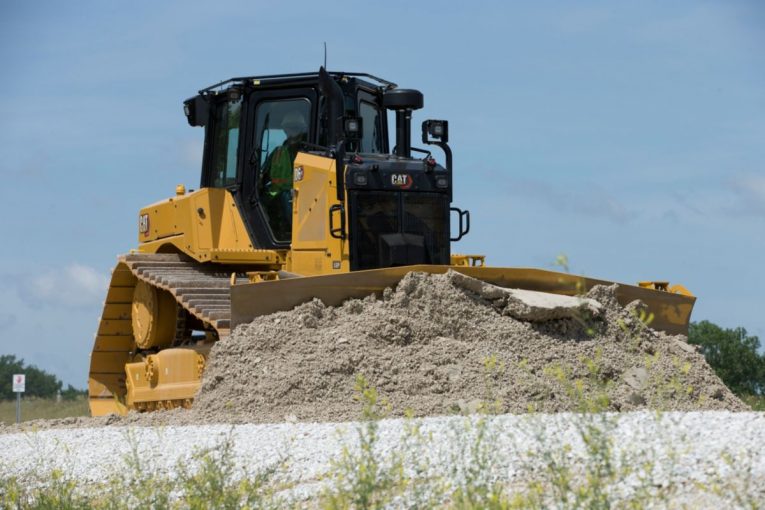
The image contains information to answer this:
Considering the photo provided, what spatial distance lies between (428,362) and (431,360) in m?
0.04

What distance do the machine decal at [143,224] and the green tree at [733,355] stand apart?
20.2 m

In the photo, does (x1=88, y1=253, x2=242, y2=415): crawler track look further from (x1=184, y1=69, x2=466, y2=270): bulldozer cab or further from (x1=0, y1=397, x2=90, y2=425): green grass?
(x1=0, y1=397, x2=90, y2=425): green grass

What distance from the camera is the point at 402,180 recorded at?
472 inches

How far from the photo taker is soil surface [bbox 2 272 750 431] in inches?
363

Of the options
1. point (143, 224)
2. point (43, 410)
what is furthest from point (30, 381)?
point (143, 224)

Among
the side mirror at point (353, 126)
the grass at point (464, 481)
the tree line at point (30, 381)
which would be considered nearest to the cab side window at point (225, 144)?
the side mirror at point (353, 126)

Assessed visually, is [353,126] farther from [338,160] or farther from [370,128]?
[370,128]

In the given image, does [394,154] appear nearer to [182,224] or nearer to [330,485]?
[182,224]

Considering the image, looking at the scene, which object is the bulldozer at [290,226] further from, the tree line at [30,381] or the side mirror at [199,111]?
the tree line at [30,381]

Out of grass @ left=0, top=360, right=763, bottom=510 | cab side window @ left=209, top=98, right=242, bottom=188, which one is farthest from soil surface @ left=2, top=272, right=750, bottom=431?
cab side window @ left=209, top=98, right=242, bottom=188

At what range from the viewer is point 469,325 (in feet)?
33.4

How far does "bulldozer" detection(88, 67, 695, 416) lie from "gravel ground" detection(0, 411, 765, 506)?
9.13 ft

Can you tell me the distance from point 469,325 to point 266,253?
304cm

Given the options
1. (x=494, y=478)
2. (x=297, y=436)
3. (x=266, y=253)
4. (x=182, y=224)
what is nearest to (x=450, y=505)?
(x=494, y=478)
